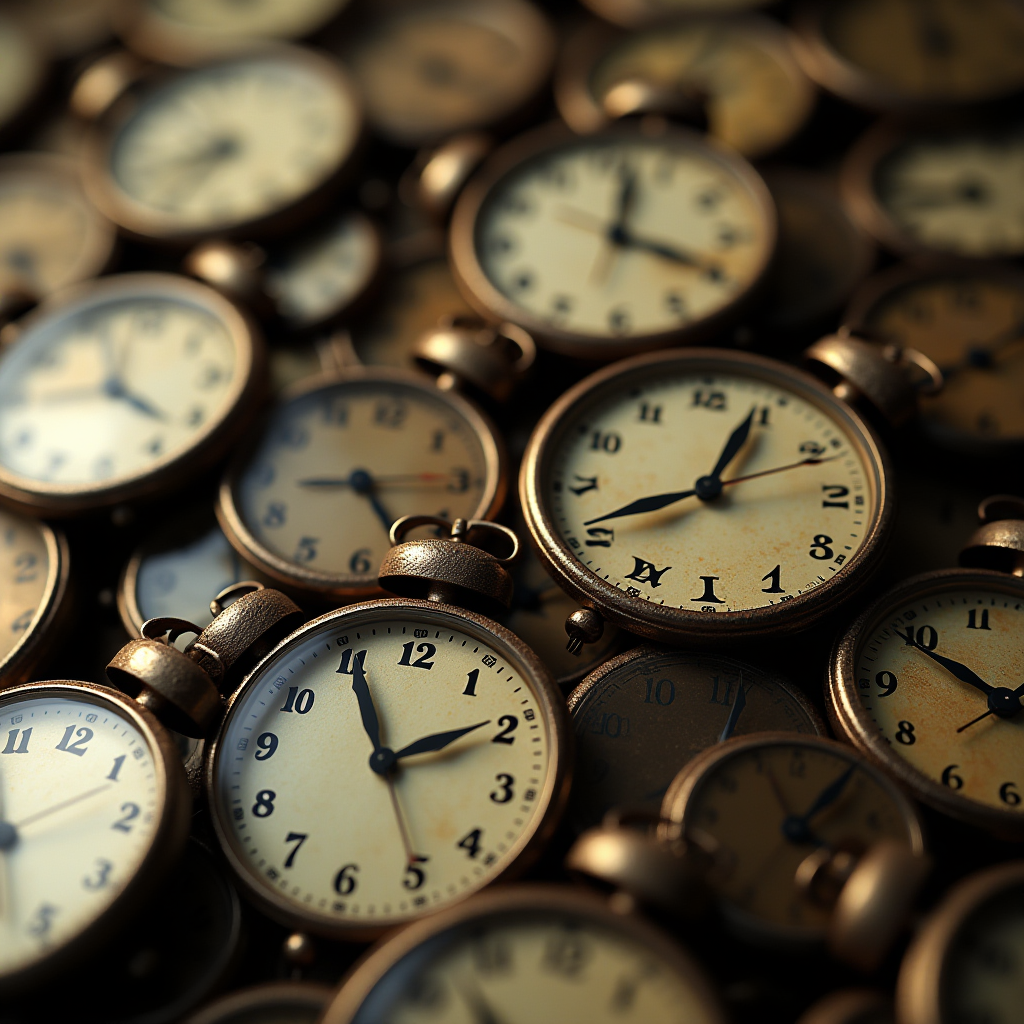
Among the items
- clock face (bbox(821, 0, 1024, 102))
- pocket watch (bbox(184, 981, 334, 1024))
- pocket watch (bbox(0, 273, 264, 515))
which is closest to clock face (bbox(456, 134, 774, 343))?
pocket watch (bbox(0, 273, 264, 515))

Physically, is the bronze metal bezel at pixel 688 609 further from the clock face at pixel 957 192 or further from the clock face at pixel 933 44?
the clock face at pixel 933 44

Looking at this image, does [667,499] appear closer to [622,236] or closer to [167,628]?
[622,236]

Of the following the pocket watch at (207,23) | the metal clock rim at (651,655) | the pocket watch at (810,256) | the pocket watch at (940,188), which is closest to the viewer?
the metal clock rim at (651,655)

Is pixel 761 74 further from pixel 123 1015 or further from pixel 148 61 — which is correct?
pixel 123 1015

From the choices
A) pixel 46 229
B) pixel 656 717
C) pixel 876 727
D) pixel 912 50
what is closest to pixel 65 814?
pixel 656 717

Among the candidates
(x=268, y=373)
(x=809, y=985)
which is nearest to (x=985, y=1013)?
(x=809, y=985)

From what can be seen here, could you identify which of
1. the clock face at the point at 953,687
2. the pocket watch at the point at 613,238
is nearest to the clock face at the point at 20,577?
the pocket watch at the point at 613,238

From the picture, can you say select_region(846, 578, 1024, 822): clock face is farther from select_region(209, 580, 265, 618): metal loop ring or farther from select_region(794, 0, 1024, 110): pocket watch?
select_region(794, 0, 1024, 110): pocket watch
